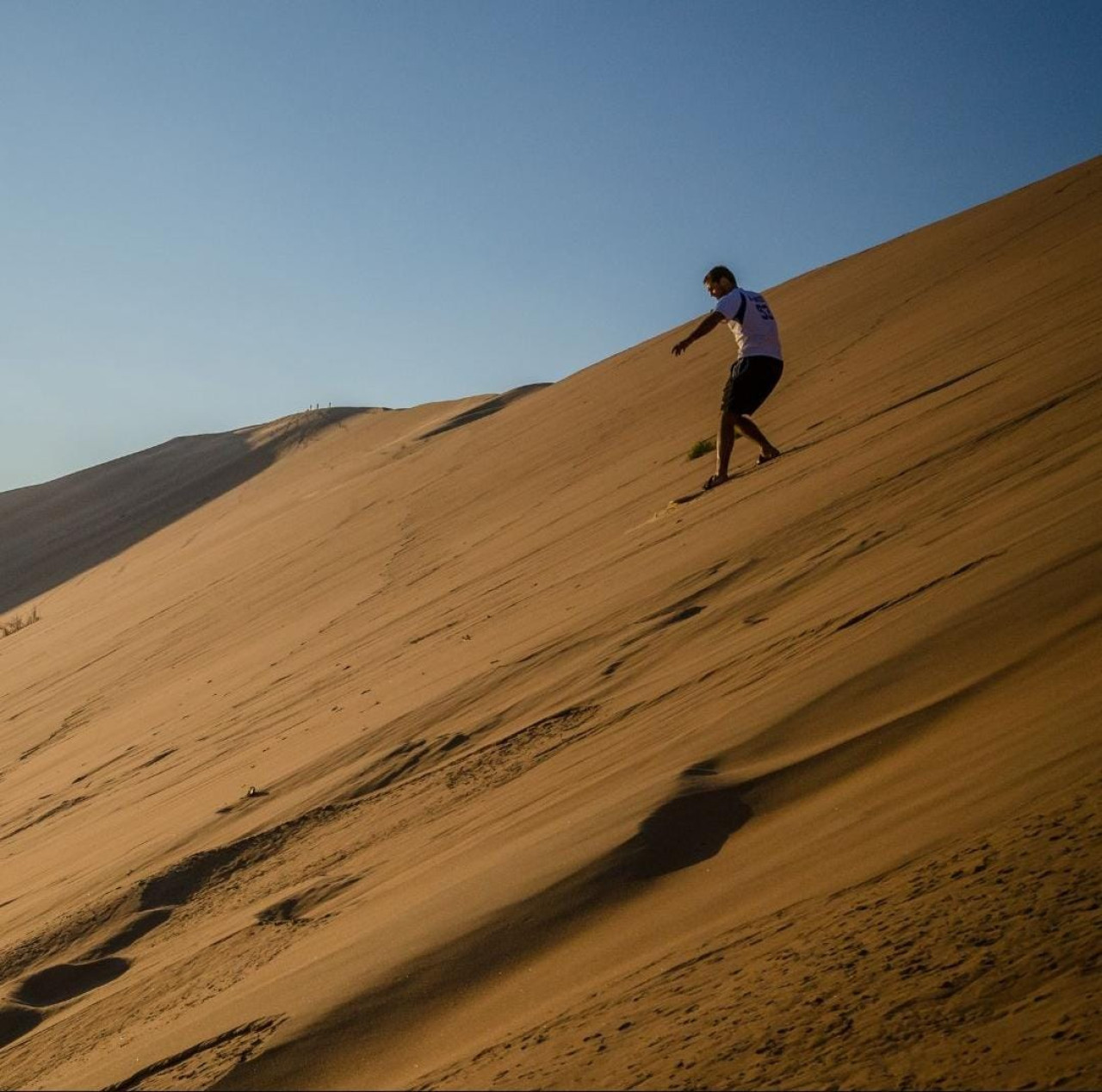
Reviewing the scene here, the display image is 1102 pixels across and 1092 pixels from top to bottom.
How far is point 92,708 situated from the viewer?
8922 millimetres

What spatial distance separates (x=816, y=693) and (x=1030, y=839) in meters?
1.14

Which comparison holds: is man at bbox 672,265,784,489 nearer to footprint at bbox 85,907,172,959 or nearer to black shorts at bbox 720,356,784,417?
black shorts at bbox 720,356,784,417

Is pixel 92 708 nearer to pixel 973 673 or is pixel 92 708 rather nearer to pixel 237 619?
pixel 237 619

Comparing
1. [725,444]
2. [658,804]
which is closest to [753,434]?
[725,444]

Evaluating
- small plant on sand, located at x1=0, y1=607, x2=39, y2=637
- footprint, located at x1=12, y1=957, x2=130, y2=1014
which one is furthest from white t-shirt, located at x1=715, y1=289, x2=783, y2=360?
small plant on sand, located at x1=0, y1=607, x2=39, y2=637

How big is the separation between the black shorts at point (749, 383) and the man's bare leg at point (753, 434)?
39mm

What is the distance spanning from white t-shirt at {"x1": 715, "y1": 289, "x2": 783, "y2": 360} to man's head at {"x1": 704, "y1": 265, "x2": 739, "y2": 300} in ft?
0.19

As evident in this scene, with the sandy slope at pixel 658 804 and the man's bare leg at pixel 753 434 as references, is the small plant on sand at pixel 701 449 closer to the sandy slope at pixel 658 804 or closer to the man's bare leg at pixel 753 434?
the sandy slope at pixel 658 804

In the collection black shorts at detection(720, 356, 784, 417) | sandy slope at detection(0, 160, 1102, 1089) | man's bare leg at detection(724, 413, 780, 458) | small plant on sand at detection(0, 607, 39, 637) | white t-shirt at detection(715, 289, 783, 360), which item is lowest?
sandy slope at detection(0, 160, 1102, 1089)

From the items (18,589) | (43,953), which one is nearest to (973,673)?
(43,953)

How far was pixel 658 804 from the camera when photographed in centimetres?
293

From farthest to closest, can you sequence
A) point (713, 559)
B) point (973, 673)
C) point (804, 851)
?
point (713, 559)
point (973, 673)
point (804, 851)

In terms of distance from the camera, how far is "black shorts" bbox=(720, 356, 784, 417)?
744 centimetres

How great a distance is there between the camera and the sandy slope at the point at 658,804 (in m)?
2.01
